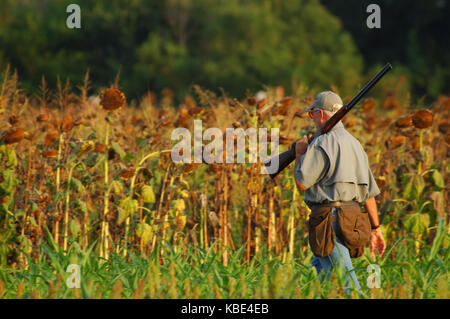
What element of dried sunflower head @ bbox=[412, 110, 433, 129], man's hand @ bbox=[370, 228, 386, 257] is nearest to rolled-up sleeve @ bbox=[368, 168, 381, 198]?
man's hand @ bbox=[370, 228, 386, 257]

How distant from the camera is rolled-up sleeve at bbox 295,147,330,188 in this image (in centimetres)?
432

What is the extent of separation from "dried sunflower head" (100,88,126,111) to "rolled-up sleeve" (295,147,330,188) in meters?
1.57

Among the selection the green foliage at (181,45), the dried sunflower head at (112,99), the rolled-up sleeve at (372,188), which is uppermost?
the green foliage at (181,45)

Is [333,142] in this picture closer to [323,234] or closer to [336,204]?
[336,204]

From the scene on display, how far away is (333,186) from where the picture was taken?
440 cm

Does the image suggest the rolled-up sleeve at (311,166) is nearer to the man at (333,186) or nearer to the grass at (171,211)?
the man at (333,186)

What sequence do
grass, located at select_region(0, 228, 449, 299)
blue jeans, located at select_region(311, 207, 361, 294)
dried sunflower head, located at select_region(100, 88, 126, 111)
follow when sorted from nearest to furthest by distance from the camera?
1. grass, located at select_region(0, 228, 449, 299)
2. blue jeans, located at select_region(311, 207, 361, 294)
3. dried sunflower head, located at select_region(100, 88, 126, 111)

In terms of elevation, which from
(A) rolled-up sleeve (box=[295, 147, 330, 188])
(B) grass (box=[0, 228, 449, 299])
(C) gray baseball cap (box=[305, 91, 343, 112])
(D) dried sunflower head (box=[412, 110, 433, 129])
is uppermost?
(D) dried sunflower head (box=[412, 110, 433, 129])

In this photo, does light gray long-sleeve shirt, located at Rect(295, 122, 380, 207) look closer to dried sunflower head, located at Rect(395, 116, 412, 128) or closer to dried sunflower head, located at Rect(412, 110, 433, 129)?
dried sunflower head, located at Rect(412, 110, 433, 129)

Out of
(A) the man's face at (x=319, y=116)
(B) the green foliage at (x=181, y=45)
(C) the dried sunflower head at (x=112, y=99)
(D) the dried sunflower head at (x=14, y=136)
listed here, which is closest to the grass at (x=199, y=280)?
(D) the dried sunflower head at (x=14, y=136)

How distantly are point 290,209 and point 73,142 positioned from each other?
1.75m

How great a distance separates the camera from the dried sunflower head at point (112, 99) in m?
5.30

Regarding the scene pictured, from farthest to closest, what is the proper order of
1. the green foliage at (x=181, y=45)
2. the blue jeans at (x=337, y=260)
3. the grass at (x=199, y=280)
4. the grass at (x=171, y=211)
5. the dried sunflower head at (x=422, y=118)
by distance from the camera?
the green foliage at (x=181, y=45), the dried sunflower head at (x=422, y=118), the grass at (x=171, y=211), the blue jeans at (x=337, y=260), the grass at (x=199, y=280)
